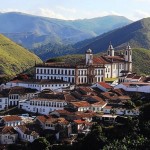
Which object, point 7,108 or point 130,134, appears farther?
point 7,108

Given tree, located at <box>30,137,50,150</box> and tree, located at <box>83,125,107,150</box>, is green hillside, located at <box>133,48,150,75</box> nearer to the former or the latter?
tree, located at <box>83,125,107,150</box>

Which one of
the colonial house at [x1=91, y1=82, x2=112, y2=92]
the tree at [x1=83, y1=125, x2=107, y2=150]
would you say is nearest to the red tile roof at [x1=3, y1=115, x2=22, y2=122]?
the tree at [x1=83, y1=125, x2=107, y2=150]

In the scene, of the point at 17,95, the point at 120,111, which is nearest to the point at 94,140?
the point at 120,111

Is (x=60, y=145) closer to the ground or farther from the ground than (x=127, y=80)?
closer to the ground

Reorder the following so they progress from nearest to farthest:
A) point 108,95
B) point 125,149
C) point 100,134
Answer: point 125,149
point 100,134
point 108,95

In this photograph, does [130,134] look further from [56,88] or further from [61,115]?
[56,88]

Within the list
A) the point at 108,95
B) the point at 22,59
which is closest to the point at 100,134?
the point at 108,95

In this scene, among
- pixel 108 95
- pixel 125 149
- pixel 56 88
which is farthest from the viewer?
pixel 56 88
